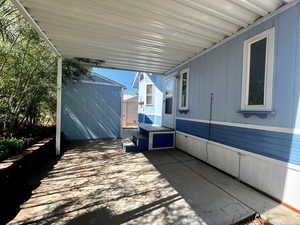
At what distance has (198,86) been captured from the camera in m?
3.99

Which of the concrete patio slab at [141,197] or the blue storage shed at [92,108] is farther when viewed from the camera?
the blue storage shed at [92,108]

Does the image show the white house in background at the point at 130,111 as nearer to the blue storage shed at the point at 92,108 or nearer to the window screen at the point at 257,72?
the blue storage shed at the point at 92,108

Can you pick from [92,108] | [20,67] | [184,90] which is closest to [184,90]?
[184,90]

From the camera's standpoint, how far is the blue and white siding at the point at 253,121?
1.95m

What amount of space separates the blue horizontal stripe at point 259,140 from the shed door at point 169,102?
5.72 feet

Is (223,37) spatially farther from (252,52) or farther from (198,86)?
(198,86)

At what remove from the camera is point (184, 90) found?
4.72 m

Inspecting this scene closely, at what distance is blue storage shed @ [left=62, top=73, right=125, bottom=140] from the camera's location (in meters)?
5.79

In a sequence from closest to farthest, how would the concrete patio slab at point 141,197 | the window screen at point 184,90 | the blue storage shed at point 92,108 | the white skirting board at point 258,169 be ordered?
the concrete patio slab at point 141,197 → the white skirting board at point 258,169 → the window screen at point 184,90 → the blue storage shed at point 92,108

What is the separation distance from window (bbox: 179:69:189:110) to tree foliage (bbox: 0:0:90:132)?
156 inches

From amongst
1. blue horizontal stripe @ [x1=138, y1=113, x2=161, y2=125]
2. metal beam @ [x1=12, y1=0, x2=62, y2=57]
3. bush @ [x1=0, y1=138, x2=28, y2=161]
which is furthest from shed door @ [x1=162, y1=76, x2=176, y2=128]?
bush @ [x1=0, y1=138, x2=28, y2=161]

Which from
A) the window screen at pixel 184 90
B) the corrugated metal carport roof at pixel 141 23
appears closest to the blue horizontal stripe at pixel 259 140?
the window screen at pixel 184 90

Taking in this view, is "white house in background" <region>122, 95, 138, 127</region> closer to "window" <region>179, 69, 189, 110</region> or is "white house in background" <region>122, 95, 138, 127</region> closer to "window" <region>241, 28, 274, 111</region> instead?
"window" <region>179, 69, 189, 110</region>

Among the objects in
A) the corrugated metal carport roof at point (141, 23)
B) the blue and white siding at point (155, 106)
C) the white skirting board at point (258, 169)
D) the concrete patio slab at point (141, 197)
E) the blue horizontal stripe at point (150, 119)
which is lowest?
the concrete patio slab at point (141, 197)
